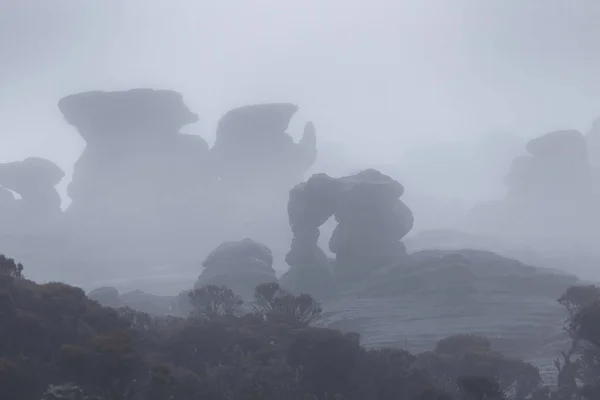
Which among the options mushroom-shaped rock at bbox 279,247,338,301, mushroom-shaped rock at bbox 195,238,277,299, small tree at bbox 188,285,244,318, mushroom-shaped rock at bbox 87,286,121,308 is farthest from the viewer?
mushroom-shaped rock at bbox 279,247,338,301

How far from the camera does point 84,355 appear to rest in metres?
35.5

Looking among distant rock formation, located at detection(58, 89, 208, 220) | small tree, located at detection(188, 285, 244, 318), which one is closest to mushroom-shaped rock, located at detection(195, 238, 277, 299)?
small tree, located at detection(188, 285, 244, 318)

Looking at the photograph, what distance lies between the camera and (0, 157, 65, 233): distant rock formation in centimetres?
18688

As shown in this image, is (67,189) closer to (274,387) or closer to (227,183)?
(227,183)

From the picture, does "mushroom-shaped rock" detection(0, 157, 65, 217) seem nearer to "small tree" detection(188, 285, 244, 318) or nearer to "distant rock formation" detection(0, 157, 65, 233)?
"distant rock formation" detection(0, 157, 65, 233)

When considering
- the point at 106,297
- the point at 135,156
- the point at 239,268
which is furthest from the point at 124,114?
the point at 106,297

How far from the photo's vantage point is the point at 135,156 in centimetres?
19275

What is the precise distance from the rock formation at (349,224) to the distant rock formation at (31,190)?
3889 inches

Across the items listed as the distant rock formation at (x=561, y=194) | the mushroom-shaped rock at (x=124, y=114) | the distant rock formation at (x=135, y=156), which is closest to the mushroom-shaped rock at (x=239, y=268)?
the mushroom-shaped rock at (x=124, y=114)

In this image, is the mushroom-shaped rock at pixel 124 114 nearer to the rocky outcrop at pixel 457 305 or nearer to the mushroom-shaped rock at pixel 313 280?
the mushroom-shaped rock at pixel 313 280

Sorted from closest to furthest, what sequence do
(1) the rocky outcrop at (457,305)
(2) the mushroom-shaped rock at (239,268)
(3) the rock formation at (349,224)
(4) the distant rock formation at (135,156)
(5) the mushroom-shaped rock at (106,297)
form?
(1) the rocky outcrop at (457,305), (5) the mushroom-shaped rock at (106,297), (2) the mushroom-shaped rock at (239,268), (3) the rock formation at (349,224), (4) the distant rock formation at (135,156)

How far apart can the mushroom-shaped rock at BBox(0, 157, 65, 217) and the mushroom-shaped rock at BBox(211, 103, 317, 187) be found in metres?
41.3

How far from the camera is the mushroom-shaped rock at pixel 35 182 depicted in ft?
614

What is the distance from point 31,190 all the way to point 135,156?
88.0 ft
